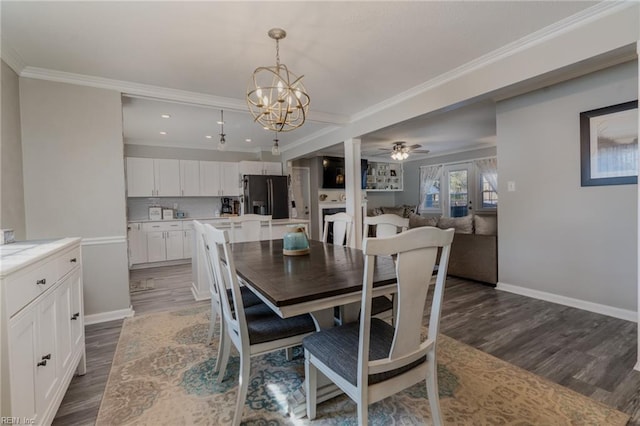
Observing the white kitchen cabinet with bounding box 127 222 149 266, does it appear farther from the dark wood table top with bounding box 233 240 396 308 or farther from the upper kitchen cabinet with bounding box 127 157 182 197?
the dark wood table top with bounding box 233 240 396 308

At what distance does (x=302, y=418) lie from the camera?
1550 millimetres

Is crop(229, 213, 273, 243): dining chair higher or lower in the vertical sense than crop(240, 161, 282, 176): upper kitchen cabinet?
lower

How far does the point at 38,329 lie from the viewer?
4.39 ft

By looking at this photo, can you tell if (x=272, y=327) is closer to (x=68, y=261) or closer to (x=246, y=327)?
(x=246, y=327)

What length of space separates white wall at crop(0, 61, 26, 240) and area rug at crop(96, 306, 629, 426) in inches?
58.6

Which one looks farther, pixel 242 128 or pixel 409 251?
pixel 242 128

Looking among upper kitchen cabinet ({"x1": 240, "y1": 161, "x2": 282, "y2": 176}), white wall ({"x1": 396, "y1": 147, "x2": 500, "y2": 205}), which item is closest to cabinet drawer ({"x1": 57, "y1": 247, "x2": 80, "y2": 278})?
upper kitchen cabinet ({"x1": 240, "y1": 161, "x2": 282, "y2": 176})

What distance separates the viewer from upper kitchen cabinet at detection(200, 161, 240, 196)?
249 inches

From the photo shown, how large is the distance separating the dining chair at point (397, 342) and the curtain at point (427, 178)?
752 cm

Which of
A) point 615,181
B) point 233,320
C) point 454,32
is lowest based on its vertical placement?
point 233,320

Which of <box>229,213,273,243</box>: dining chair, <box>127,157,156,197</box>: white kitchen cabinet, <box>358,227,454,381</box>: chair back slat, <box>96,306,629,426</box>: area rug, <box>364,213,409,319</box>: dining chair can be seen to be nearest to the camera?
<box>358,227,454,381</box>: chair back slat

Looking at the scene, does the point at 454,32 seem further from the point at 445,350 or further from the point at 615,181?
the point at 445,350

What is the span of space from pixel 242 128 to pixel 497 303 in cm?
450

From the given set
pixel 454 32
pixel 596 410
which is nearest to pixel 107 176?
pixel 454 32
